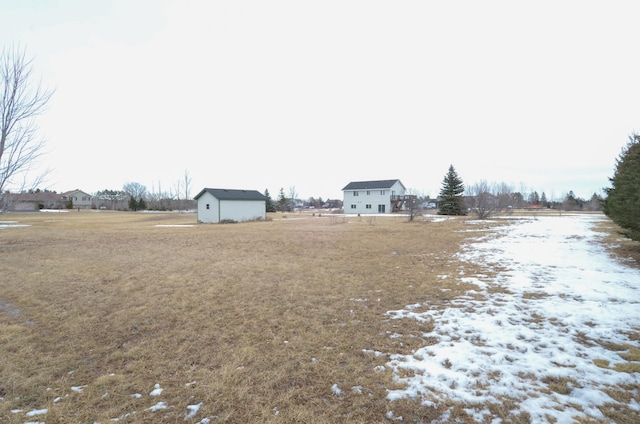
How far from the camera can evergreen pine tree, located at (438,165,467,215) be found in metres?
39.7

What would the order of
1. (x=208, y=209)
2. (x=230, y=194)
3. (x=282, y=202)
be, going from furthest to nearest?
(x=282, y=202) < (x=230, y=194) < (x=208, y=209)

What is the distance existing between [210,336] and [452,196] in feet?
134

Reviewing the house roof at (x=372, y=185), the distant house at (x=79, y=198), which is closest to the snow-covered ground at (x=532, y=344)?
the house roof at (x=372, y=185)

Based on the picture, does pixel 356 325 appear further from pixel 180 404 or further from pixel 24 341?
pixel 24 341

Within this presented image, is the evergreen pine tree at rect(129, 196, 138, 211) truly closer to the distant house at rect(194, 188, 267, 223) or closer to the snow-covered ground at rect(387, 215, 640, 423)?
the distant house at rect(194, 188, 267, 223)

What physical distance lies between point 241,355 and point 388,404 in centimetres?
206

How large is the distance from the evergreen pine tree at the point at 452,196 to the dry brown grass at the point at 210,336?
33.3 metres

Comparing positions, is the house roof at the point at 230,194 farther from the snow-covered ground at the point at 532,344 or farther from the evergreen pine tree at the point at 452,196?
the snow-covered ground at the point at 532,344

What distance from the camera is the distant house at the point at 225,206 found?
31.6m

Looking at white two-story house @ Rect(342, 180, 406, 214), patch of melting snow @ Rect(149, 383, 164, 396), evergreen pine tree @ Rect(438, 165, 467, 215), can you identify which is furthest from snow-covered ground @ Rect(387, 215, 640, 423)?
white two-story house @ Rect(342, 180, 406, 214)

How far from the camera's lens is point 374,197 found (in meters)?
51.9

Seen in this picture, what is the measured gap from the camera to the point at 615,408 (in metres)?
2.81

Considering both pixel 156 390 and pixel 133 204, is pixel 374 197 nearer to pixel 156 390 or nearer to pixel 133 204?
pixel 156 390

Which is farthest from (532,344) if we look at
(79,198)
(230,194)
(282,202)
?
(79,198)
